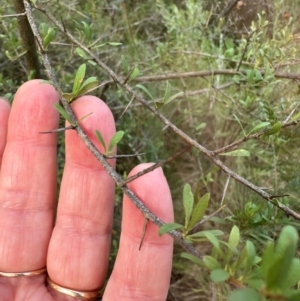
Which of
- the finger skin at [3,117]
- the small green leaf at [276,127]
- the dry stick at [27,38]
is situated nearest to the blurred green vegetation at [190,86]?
the dry stick at [27,38]

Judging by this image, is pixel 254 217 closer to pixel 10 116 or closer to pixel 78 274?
pixel 78 274

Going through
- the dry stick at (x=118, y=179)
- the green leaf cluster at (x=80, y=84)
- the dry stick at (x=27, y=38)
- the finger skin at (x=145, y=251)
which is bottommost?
the finger skin at (x=145, y=251)

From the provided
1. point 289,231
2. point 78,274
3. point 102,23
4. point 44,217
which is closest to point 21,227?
point 44,217

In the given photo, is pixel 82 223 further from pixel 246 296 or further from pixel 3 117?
pixel 246 296

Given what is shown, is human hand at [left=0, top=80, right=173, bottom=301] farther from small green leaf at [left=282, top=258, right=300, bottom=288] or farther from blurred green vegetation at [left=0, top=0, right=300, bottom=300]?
small green leaf at [left=282, top=258, right=300, bottom=288]

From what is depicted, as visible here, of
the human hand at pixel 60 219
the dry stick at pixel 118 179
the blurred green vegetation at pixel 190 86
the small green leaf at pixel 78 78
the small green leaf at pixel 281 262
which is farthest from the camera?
the blurred green vegetation at pixel 190 86

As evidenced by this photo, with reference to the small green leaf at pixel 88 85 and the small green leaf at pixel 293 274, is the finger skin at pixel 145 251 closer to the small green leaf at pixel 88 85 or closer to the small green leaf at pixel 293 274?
the small green leaf at pixel 88 85

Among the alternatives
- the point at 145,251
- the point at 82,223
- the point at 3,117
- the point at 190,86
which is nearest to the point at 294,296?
the point at 145,251
